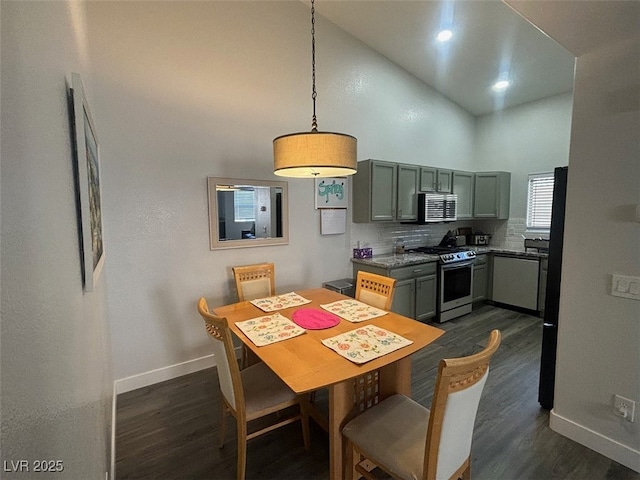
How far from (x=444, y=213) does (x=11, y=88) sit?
4.54m

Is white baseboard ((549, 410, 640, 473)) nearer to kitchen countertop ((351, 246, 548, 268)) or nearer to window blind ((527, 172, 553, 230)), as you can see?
kitchen countertop ((351, 246, 548, 268))

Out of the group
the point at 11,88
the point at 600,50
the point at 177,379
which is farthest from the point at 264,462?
the point at 600,50

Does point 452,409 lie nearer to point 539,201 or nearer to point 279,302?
point 279,302

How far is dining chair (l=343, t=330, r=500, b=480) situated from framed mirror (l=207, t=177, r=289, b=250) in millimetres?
2030

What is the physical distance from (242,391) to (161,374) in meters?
1.55

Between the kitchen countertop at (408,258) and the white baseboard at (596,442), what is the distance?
193 cm

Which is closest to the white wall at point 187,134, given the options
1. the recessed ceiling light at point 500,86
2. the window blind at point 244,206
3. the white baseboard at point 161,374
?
the white baseboard at point 161,374

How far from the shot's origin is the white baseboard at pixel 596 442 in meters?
1.78

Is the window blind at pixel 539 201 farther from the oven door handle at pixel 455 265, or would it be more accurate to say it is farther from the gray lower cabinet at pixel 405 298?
the gray lower cabinet at pixel 405 298

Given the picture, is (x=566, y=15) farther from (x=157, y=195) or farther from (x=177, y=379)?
(x=177, y=379)

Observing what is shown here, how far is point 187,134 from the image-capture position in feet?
8.94

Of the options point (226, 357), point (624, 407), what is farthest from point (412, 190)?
point (226, 357)

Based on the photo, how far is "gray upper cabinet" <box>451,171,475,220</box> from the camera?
4.63 meters

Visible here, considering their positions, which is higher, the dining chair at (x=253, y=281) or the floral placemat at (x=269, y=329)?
the dining chair at (x=253, y=281)
